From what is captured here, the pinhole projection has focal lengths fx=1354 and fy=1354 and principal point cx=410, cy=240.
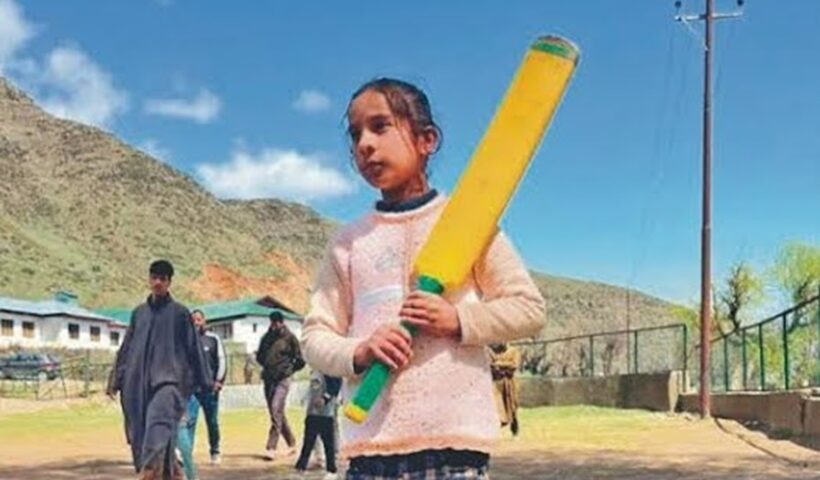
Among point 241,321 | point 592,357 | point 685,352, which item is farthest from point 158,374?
point 241,321

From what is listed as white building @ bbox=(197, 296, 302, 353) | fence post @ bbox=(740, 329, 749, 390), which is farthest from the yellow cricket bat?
white building @ bbox=(197, 296, 302, 353)

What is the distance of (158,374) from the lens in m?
9.44

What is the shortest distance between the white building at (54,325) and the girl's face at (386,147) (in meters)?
83.7

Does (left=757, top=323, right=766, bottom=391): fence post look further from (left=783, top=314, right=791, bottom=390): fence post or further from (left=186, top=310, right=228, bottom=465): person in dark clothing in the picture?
(left=186, top=310, right=228, bottom=465): person in dark clothing

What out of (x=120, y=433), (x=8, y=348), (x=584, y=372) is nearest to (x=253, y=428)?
(x=120, y=433)

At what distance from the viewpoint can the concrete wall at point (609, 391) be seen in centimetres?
2825

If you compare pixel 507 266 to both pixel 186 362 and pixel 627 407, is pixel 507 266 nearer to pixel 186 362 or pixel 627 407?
pixel 186 362

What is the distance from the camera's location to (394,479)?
10.7 feet

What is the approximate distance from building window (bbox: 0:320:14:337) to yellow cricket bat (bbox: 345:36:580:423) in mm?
86725

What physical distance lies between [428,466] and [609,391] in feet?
94.5

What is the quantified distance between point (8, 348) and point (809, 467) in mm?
71935

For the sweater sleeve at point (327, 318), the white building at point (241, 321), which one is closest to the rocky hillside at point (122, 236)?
the white building at point (241, 321)

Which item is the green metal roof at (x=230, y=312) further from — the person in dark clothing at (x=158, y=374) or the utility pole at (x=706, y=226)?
the person in dark clothing at (x=158, y=374)

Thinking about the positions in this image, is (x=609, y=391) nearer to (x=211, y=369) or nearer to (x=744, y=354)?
(x=744, y=354)
